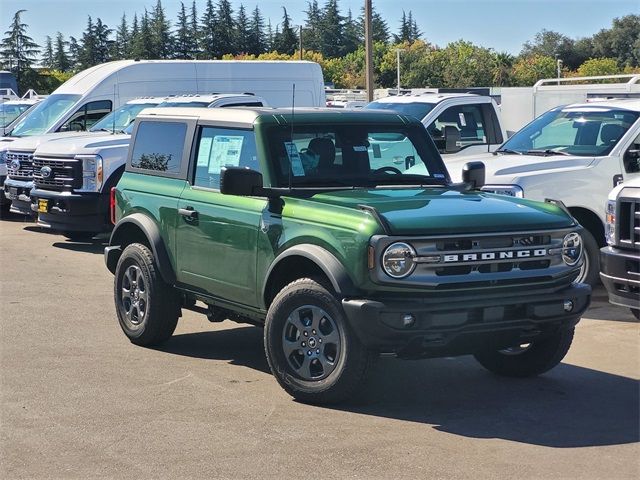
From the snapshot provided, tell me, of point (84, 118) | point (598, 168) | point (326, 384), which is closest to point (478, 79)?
point (84, 118)

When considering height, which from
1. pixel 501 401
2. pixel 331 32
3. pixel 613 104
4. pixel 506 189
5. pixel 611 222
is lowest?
pixel 501 401

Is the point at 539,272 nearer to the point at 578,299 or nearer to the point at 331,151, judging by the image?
the point at 578,299

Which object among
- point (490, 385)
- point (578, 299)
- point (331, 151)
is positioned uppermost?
point (331, 151)

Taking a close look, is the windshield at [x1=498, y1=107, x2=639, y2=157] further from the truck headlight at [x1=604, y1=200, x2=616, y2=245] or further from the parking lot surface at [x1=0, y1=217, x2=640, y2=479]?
the truck headlight at [x1=604, y1=200, x2=616, y2=245]

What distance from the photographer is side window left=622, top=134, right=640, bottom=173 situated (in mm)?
10789

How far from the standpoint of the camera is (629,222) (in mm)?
7902

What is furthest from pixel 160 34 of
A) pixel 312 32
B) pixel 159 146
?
pixel 159 146

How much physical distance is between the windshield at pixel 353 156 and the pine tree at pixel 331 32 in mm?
95105

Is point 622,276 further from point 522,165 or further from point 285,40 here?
point 285,40

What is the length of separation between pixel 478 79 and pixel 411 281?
6909cm

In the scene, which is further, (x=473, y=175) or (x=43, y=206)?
(x=43, y=206)

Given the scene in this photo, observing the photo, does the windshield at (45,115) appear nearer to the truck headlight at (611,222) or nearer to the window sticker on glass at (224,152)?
the window sticker on glass at (224,152)

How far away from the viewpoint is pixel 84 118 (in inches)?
751

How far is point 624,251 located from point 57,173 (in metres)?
8.97
